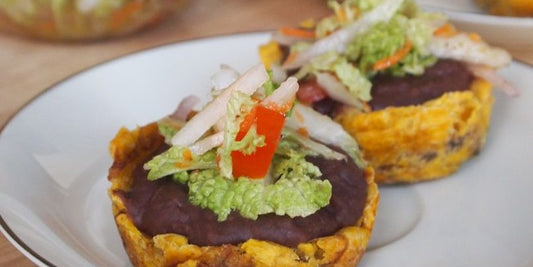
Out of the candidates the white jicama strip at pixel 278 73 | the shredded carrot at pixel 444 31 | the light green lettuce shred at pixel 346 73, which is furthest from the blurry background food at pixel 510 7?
the white jicama strip at pixel 278 73

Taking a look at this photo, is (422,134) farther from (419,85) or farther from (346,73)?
(346,73)

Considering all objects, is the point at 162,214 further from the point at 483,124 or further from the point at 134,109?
the point at 483,124

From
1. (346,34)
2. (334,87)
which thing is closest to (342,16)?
(346,34)

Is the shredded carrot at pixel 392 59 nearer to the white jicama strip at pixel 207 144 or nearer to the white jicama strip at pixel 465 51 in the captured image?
the white jicama strip at pixel 465 51

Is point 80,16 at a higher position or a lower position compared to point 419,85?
higher

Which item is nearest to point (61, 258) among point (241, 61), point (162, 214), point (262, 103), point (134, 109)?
point (162, 214)

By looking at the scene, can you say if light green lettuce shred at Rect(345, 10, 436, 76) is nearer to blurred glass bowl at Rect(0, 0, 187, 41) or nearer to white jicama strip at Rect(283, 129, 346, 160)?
white jicama strip at Rect(283, 129, 346, 160)
